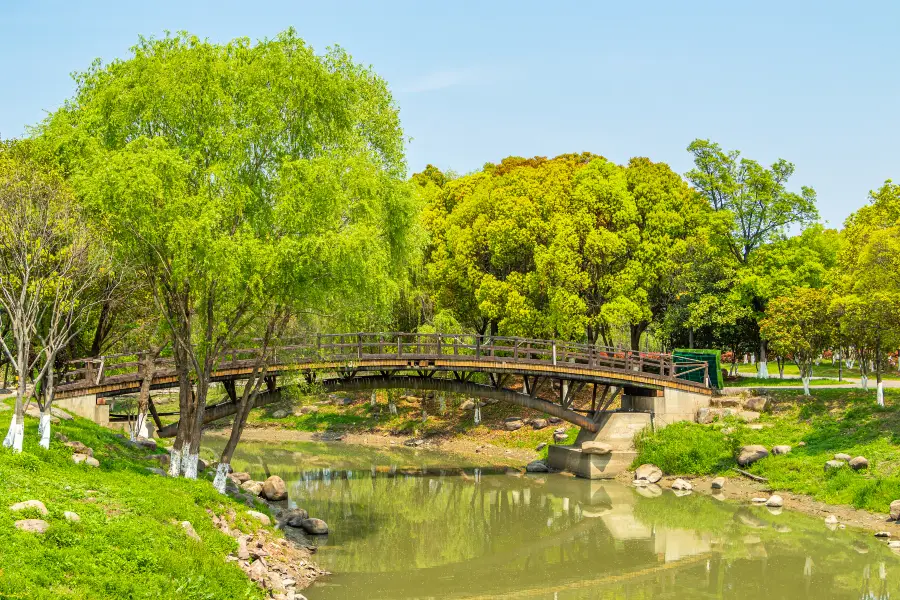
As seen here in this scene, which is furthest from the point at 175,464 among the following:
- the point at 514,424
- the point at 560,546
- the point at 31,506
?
the point at 514,424

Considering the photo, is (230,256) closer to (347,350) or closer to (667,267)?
(347,350)

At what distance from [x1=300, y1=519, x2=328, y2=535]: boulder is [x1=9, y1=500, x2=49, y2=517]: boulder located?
1226 cm

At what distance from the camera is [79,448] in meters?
23.0

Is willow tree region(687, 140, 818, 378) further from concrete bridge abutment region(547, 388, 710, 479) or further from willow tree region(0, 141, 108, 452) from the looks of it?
willow tree region(0, 141, 108, 452)

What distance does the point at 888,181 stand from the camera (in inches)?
1622

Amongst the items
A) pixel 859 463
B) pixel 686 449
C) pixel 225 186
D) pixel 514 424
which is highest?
pixel 225 186

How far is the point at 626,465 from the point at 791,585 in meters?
15.9

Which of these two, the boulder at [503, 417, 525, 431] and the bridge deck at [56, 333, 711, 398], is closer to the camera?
the bridge deck at [56, 333, 711, 398]

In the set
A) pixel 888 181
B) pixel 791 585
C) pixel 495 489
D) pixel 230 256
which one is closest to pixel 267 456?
pixel 495 489

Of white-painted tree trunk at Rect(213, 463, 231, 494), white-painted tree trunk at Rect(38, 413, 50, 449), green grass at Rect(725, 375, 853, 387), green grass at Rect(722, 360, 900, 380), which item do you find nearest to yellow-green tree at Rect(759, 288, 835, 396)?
green grass at Rect(725, 375, 853, 387)

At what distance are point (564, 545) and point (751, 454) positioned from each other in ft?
39.1

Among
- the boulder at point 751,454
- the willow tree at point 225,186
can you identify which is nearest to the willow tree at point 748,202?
the boulder at point 751,454

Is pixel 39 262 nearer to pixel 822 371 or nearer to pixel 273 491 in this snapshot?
pixel 273 491

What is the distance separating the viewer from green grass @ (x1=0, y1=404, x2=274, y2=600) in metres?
14.6
